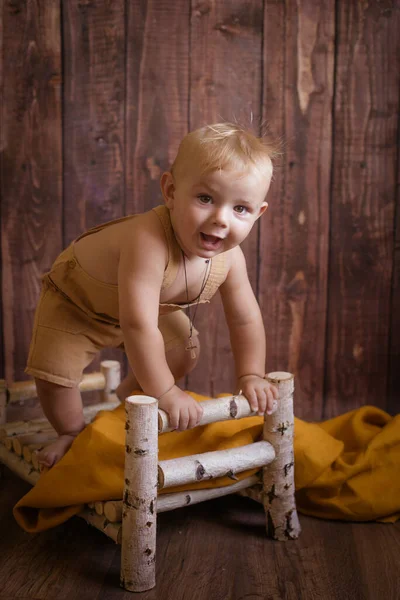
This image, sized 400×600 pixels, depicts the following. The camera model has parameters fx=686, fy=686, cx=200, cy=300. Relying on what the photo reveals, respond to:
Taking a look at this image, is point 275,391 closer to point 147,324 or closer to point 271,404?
point 271,404

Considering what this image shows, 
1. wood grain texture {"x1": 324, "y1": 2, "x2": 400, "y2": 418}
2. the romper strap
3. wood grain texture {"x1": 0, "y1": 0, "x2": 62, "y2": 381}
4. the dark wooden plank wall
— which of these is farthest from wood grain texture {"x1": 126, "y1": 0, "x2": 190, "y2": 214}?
the romper strap

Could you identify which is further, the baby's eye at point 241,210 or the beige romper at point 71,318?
the beige romper at point 71,318

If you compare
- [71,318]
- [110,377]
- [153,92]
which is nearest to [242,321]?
[71,318]

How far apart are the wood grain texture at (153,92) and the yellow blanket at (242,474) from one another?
2.21ft

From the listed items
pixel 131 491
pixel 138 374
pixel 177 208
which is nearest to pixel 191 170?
pixel 177 208

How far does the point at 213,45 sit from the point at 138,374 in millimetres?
982

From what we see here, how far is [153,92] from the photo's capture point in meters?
1.74

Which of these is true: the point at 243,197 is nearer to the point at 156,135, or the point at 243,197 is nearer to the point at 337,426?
the point at 337,426

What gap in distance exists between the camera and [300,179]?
1.80 metres

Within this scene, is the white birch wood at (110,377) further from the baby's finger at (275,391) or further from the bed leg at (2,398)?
the baby's finger at (275,391)

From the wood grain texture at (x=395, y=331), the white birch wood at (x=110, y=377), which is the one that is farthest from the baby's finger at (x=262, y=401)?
the wood grain texture at (x=395, y=331)

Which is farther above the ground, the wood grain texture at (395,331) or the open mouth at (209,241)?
the open mouth at (209,241)

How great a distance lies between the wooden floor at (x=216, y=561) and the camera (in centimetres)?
105

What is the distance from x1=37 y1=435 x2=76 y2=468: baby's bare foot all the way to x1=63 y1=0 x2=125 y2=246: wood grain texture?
678 mm
